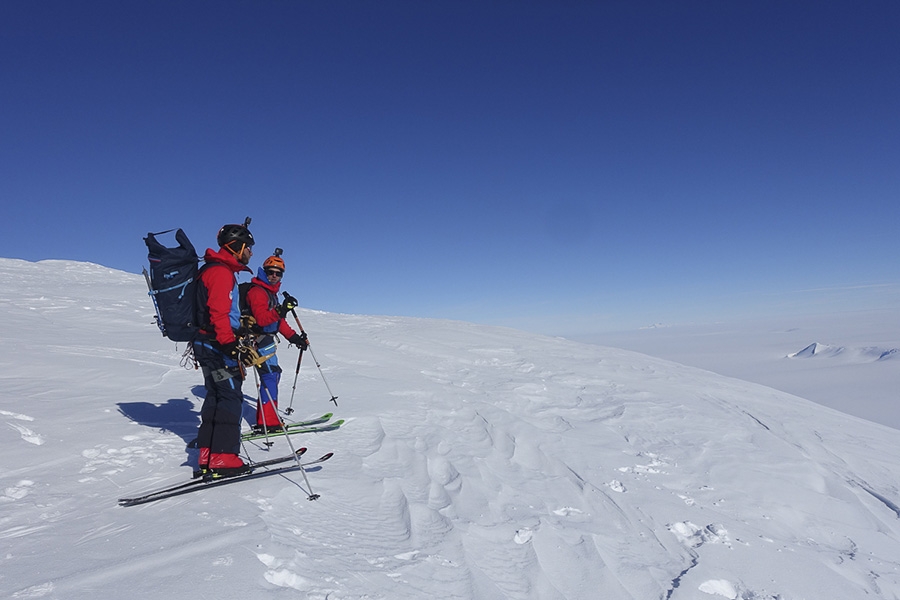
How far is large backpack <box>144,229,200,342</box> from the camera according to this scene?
14.2 ft

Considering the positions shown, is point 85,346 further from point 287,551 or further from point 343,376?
point 287,551

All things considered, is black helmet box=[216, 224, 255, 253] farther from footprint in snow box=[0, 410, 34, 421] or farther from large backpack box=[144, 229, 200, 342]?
footprint in snow box=[0, 410, 34, 421]

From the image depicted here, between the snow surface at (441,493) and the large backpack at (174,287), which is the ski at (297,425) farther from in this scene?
the large backpack at (174,287)

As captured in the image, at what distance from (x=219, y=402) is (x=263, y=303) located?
1.50m

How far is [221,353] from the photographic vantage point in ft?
14.9

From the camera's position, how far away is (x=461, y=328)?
1631 centimetres

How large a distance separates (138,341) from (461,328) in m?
10.0

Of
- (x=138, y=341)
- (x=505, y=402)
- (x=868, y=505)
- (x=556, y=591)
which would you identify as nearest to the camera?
(x=556, y=591)

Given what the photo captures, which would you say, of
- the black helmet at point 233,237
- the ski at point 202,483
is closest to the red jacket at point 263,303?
the black helmet at point 233,237

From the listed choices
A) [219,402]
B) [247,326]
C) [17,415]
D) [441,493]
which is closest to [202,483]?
[219,402]

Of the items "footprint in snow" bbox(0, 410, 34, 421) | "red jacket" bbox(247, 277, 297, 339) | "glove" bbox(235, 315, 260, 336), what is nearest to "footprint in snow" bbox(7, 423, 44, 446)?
"footprint in snow" bbox(0, 410, 34, 421)

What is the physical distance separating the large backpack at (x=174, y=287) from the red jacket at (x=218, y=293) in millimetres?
131

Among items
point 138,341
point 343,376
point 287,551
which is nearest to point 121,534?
point 287,551

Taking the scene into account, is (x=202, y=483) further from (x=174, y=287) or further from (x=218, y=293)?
(x=174, y=287)
